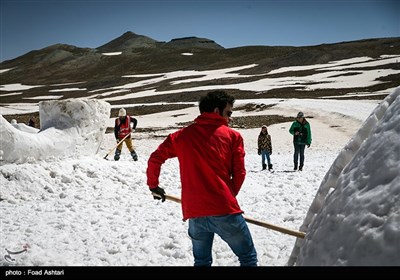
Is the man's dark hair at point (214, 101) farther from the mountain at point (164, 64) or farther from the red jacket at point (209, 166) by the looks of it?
the mountain at point (164, 64)

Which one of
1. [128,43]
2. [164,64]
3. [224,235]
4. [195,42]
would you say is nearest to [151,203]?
[224,235]

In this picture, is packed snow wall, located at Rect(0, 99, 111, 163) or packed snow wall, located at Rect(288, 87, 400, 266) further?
packed snow wall, located at Rect(0, 99, 111, 163)

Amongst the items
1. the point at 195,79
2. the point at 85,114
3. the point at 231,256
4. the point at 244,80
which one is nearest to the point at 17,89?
the point at 195,79

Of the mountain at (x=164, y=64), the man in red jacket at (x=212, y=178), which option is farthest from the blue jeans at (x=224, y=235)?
the mountain at (x=164, y=64)

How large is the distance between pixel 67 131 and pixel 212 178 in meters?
7.38

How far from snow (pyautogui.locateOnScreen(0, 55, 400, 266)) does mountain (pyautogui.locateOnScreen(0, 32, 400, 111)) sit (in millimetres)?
39139

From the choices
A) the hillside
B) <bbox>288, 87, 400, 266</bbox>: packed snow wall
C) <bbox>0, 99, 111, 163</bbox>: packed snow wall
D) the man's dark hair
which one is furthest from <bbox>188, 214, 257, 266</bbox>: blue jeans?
the hillside

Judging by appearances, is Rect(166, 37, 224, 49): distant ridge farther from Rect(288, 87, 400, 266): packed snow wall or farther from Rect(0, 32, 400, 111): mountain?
Rect(288, 87, 400, 266): packed snow wall

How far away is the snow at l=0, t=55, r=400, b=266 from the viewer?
239cm

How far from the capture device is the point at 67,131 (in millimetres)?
9828

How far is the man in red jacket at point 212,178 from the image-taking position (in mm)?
3311

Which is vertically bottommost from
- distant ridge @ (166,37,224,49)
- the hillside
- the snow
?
the snow
